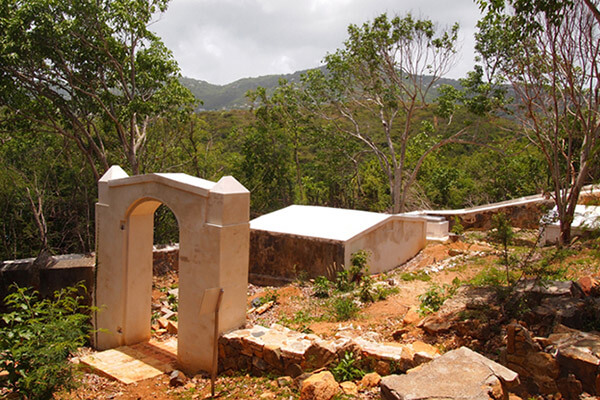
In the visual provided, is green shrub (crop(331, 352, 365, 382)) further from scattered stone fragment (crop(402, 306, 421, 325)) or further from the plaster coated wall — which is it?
the plaster coated wall

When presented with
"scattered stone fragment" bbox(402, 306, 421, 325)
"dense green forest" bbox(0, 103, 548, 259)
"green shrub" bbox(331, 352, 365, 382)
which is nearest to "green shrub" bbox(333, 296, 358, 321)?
"scattered stone fragment" bbox(402, 306, 421, 325)

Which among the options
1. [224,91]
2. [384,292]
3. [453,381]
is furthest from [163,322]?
[224,91]

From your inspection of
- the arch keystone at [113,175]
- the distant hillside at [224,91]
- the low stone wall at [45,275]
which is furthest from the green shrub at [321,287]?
the distant hillside at [224,91]

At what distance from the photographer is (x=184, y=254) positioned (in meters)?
6.97

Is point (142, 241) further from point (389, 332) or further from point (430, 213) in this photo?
point (430, 213)

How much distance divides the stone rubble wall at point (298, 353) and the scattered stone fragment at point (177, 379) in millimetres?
585

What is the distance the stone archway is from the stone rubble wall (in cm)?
35

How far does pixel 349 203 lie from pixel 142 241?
71.7ft

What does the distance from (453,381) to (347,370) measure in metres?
1.87

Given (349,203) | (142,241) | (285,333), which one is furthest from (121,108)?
(349,203)

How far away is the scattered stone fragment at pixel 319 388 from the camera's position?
5.02 meters

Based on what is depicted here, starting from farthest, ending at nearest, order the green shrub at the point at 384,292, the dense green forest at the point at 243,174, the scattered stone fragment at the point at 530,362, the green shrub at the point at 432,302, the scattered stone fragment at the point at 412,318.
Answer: the dense green forest at the point at 243,174 → the green shrub at the point at 384,292 → the green shrub at the point at 432,302 → the scattered stone fragment at the point at 412,318 → the scattered stone fragment at the point at 530,362

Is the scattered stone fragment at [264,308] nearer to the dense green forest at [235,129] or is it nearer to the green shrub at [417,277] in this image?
the green shrub at [417,277]

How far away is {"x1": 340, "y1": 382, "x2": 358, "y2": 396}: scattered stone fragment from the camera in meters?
5.17
